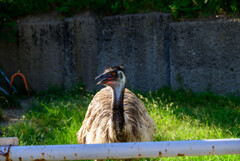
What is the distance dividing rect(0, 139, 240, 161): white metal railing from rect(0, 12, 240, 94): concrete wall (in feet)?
15.8

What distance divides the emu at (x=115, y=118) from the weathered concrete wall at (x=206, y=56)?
2225 mm

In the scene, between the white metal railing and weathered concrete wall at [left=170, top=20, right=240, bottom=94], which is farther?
weathered concrete wall at [left=170, top=20, right=240, bottom=94]

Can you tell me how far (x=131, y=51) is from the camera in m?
6.97

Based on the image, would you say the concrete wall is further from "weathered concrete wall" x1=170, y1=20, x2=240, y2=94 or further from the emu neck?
the emu neck

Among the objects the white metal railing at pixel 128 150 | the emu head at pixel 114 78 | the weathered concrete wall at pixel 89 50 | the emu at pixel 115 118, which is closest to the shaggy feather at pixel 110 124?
the emu at pixel 115 118

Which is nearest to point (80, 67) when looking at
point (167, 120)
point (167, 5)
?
point (167, 5)

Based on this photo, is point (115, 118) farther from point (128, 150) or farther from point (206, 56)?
point (206, 56)

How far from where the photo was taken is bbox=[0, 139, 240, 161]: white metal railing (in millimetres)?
1862

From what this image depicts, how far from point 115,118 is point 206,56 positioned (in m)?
3.60

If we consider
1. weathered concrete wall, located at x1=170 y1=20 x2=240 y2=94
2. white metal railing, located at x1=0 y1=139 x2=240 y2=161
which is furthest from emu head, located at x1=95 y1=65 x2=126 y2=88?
weathered concrete wall, located at x1=170 y1=20 x2=240 y2=94

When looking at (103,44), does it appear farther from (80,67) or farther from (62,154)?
(62,154)

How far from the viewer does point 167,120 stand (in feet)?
16.8

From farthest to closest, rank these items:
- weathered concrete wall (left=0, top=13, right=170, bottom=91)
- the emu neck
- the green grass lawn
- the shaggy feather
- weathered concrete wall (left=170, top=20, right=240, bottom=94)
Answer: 1. weathered concrete wall (left=0, top=13, right=170, bottom=91)
2. weathered concrete wall (left=170, top=20, right=240, bottom=94)
3. the green grass lawn
4. the shaggy feather
5. the emu neck

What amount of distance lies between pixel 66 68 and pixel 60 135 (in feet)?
9.85
